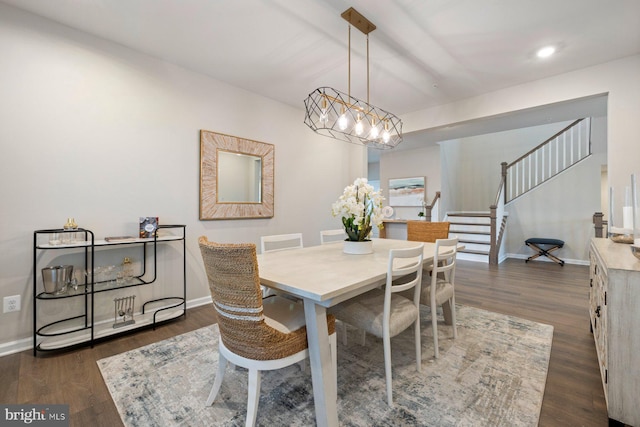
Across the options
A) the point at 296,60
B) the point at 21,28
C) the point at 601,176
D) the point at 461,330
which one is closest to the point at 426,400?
the point at 461,330

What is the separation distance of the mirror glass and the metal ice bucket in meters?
1.46

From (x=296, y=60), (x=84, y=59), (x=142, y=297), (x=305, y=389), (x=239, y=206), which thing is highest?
(x=296, y=60)

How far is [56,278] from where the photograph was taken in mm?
2145

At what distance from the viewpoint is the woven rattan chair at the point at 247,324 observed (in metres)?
1.25

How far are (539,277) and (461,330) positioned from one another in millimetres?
2879

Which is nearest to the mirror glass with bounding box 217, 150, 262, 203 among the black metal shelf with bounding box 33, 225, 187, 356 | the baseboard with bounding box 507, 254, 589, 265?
the black metal shelf with bounding box 33, 225, 187, 356

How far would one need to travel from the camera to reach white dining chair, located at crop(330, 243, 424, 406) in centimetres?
162

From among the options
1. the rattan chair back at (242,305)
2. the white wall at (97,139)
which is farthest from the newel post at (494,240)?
the rattan chair back at (242,305)

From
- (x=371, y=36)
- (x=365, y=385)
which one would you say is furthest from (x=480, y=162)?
(x=365, y=385)

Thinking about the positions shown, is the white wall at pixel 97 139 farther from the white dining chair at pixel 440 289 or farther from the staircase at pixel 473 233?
the staircase at pixel 473 233

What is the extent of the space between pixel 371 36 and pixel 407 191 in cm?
530

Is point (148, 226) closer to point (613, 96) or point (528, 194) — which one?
point (613, 96)

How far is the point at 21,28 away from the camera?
2.11 m

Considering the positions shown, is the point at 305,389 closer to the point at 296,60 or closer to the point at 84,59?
the point at 296,60
